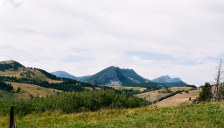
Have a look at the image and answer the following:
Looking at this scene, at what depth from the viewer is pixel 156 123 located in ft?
52.7

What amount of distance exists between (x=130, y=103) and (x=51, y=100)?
15.3 m

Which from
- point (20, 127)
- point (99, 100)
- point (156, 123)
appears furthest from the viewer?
point (99, 100)

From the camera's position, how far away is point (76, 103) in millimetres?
34844

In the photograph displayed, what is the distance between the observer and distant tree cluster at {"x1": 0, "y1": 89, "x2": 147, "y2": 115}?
33875mm

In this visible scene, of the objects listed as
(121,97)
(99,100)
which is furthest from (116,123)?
(121,97)

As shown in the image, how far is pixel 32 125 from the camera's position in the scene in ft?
62.0

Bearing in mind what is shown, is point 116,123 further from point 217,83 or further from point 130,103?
point 217,83

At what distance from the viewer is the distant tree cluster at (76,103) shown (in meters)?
33.9

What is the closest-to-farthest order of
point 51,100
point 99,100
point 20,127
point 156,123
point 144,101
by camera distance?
point 156,123, point 20,127, point 99,100, point 51,100, point 144,101

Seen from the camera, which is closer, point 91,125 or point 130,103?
point 91,125

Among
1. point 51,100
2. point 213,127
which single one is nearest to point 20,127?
point 213,127

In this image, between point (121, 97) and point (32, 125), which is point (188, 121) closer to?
point (32, 125)

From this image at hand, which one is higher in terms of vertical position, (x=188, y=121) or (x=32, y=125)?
(x=188, y=121)

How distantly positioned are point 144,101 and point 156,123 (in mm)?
24361
